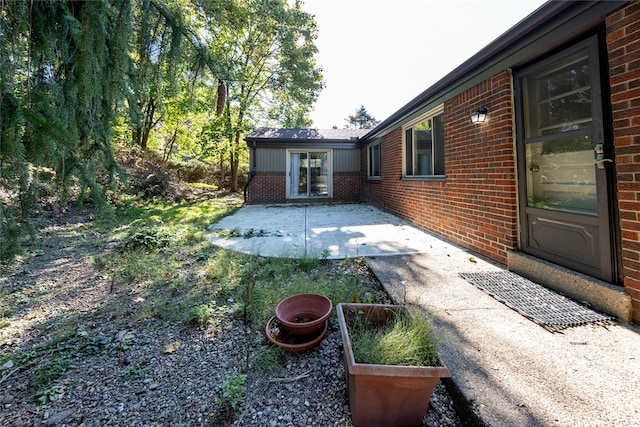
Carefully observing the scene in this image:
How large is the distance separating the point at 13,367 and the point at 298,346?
5.90 ft

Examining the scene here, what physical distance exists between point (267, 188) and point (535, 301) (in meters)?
9.42

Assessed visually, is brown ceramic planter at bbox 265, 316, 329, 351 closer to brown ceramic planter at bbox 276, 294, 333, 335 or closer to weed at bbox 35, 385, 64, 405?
brown ceramic planter at bbox 276, 294, 333, 335

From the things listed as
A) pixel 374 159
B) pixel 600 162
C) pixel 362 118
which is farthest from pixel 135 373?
pixel 362 118

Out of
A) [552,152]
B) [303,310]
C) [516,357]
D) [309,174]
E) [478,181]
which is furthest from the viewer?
[309,174]

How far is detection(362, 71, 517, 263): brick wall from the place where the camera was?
126 inches

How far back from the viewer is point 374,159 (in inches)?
383

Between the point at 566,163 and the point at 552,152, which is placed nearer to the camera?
the point at 566,163

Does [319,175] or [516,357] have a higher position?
[319,175]

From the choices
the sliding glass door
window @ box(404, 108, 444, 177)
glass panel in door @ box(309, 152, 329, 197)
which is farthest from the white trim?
glass panel in door @ box(309, 152, 329, 197)

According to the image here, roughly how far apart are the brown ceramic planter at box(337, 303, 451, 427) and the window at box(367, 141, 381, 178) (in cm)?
817

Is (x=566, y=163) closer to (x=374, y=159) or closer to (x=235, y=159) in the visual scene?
(x=374, y=159)

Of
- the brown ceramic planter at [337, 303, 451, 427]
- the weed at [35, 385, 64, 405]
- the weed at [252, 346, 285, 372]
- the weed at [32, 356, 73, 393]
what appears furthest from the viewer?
the weed at [252, 346, 285, 372]

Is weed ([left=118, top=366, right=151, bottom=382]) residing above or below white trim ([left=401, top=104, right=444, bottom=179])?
below

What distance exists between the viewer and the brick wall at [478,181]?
126 inches
